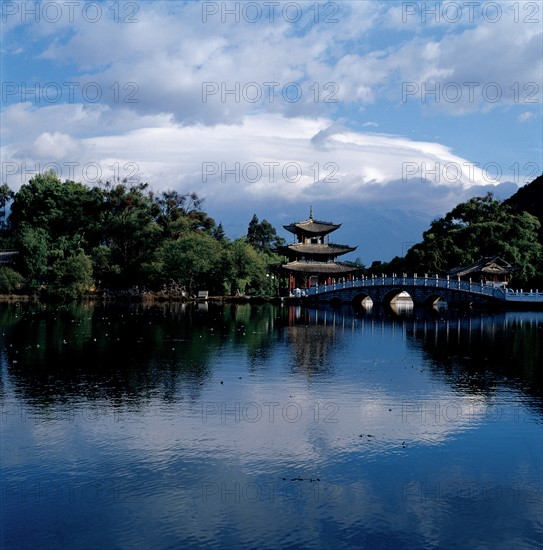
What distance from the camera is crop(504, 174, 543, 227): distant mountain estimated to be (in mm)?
96494

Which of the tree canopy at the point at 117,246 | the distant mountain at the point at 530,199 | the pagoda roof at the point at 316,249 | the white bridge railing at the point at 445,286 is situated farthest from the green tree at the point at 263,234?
the white bridge railing at the point at 445,286

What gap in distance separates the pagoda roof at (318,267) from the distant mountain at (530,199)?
32.9 meters

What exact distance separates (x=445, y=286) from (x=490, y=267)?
7.15m

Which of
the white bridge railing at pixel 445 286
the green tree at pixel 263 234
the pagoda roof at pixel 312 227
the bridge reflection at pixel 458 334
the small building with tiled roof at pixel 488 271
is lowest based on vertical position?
the bridge reflection at pixel 458 334

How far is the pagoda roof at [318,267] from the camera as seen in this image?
75.7m

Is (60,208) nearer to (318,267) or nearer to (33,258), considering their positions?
(33,258)

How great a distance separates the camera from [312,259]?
7856 centimetres

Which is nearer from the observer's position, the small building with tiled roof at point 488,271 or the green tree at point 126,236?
the small building with tiled roof at point 488,271

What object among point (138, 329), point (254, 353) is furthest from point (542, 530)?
point (138, 329)

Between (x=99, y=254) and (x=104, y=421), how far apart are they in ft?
216

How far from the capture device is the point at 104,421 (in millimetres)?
18281

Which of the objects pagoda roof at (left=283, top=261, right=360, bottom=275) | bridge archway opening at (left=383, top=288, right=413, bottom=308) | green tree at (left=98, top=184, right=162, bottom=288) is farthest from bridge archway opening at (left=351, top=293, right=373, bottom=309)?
green tree at (left=98, top=184, right=162, bottom=288)

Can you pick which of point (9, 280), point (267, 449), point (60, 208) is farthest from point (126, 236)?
point (267, 449)

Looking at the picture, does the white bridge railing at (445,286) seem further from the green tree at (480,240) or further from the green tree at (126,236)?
the green tree at (126,236)
